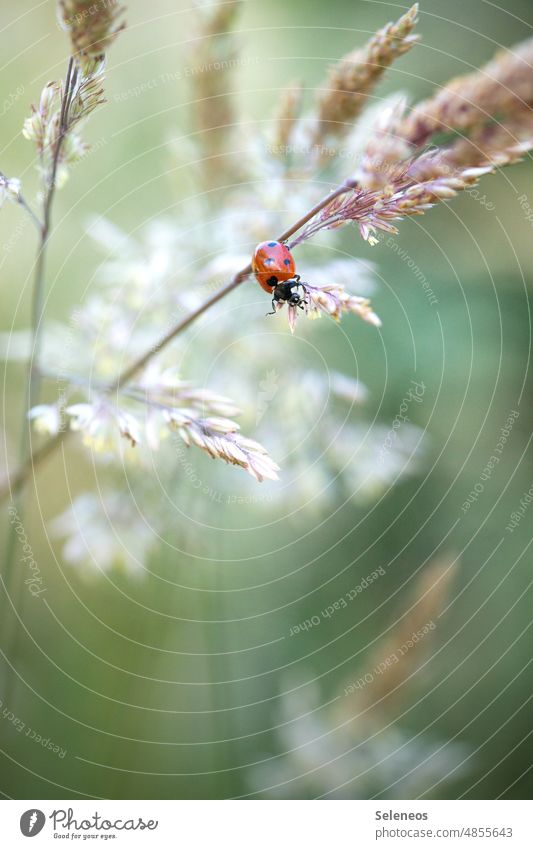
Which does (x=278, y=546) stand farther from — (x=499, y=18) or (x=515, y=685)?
(x=499, y=18)

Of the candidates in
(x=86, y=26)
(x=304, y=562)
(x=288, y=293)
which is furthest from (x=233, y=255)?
(x=304, y=562)

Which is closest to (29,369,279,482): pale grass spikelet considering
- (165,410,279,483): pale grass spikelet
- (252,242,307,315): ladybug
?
(165,410,279,483): pale grass spikelet

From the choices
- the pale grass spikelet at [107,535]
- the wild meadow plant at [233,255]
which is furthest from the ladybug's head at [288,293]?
the pale grass spikelet at [107,535]

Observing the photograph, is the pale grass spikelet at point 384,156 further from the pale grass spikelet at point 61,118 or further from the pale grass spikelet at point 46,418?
the pale grass spikelet at point 46,418

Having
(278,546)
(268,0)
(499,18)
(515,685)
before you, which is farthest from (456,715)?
(268,0)

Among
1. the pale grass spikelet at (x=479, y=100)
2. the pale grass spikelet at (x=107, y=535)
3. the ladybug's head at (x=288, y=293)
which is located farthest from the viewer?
the pale grass spikelet at (x=107, y=535)

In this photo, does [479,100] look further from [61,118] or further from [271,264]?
[61,118]
